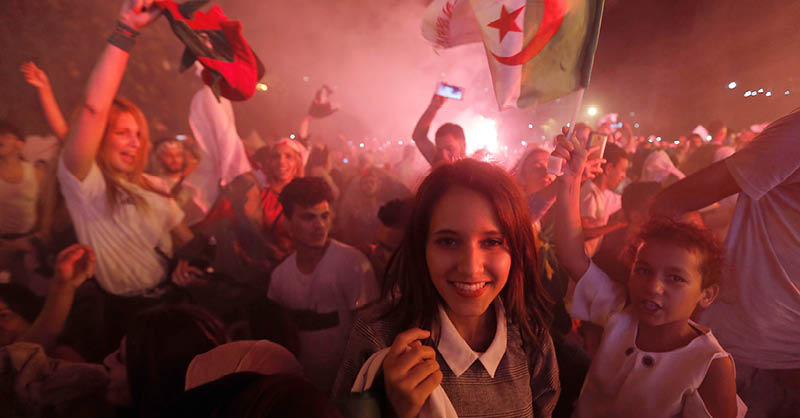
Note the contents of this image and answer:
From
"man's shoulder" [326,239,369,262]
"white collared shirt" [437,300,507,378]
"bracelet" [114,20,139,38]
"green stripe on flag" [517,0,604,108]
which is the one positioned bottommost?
"white collared shirt" [437,300,507,378]

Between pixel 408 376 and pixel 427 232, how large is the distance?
18.3 inches

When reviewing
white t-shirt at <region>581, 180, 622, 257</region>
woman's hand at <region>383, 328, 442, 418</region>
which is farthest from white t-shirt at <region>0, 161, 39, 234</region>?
white t-shirt at <region>581, 180, 622, 257</region>

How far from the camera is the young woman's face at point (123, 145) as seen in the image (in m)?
1.55

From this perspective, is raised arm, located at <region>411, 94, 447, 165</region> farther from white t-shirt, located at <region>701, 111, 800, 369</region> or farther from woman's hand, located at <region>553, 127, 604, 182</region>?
white t-shirt, located at <region>701, 111, 800, 369</region>

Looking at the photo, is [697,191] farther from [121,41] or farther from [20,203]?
[20,203]

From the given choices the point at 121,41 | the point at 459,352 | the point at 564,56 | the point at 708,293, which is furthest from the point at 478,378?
the point at 121,41

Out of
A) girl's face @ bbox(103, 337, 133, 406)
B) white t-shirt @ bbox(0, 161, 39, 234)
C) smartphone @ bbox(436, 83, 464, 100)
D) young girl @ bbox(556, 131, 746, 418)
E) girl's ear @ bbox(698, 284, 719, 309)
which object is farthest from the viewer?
smartphone @ bbox(436, 83, 464, 100)

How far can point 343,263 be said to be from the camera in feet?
6.08

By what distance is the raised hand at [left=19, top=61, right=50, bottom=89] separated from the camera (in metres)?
1.42

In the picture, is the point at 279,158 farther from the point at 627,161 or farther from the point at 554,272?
the point at 627,161

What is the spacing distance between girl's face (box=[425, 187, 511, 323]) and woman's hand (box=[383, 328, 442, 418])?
0.23 m

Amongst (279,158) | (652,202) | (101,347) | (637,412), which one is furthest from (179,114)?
(652,202)

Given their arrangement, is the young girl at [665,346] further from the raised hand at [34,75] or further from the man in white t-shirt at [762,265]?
the raised hand at [34,75]

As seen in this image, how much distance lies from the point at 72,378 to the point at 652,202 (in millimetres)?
3343
